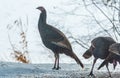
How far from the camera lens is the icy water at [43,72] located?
1197 centimetres

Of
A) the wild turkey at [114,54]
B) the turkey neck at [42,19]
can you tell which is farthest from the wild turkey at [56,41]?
the wild turkey at [114,54]

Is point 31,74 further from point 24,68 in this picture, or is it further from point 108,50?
point 108,50

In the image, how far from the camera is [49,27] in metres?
13.2

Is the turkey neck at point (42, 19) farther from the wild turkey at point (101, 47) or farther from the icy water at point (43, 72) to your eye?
the wild turkey at point (101, 47)

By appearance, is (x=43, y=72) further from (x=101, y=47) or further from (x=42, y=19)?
(x=42, y=19)

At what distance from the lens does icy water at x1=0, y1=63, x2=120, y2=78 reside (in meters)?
12.0

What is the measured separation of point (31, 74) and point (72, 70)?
3.63ft

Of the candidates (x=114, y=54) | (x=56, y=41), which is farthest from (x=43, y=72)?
(x=114, y=54)

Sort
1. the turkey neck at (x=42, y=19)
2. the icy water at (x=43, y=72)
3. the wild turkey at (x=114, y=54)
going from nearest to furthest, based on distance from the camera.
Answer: the wild turkey at (x=114, y=54), the icy water at (x=43, y=72), the turkey neck at (x=42, y=19)

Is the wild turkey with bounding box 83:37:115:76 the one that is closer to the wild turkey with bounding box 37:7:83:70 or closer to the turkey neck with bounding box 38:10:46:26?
the wild turkey with bounding box 37:7:83:70

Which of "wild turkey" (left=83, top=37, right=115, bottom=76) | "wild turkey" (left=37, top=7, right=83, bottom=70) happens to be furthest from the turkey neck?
"wild turkey" (left=83, top=37, right=115, bottom=76)

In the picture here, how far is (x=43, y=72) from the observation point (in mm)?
12367

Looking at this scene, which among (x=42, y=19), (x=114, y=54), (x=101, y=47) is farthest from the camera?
(x=42, y=19)

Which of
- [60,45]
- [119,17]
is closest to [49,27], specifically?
[60,45]
